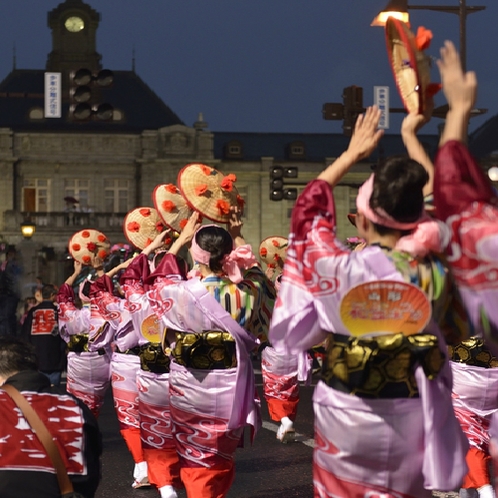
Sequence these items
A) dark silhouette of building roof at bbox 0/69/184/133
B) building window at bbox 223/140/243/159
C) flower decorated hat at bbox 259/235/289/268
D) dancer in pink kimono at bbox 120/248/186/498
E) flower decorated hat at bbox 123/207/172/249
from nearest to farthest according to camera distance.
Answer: dancer in pink kimono at bbox 120/248/186/498 < flower decorated hat at bbox 123/207/172/249 < flower decorated hat at bbox 259/235/289/268 < dark silhouette of building roof at bbox 0/69/184/133 < building window at bbox 223/140/243/159

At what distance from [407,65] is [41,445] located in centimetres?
202

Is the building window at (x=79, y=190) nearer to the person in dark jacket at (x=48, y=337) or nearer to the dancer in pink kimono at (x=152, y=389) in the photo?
the person in dark jacket at (x=48, y=337)

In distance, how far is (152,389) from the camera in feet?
25.1

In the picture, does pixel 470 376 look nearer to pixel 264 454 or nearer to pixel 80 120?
pixel 264 454

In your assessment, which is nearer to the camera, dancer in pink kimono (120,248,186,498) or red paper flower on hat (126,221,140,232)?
dancer in pink kimono (120,248,186,498)

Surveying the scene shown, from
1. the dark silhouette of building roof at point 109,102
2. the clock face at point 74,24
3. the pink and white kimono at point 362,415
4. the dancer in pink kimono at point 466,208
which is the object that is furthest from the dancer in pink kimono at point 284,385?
the clock face at point 74,24

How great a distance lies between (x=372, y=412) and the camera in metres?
4.08

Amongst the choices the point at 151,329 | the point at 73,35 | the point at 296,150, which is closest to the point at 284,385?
the point at 151,329

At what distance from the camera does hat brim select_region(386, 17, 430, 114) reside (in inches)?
163

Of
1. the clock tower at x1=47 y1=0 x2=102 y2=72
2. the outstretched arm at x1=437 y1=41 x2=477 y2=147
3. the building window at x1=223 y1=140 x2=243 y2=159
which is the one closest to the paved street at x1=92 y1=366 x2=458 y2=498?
the outstretched arm at x1=437 y1=41 x2=477 y2=147

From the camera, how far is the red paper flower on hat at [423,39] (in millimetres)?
4129

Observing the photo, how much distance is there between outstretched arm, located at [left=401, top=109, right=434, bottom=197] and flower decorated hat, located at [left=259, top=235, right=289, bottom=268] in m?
9.61

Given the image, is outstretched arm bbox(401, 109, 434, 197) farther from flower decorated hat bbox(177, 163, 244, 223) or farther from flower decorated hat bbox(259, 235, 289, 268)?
flower decorated hat bbox(259, 235, 289, 268)

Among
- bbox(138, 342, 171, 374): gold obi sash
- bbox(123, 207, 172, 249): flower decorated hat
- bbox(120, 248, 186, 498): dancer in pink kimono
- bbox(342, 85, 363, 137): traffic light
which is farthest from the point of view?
bbox(342, 85, 363, 137): traffic light
